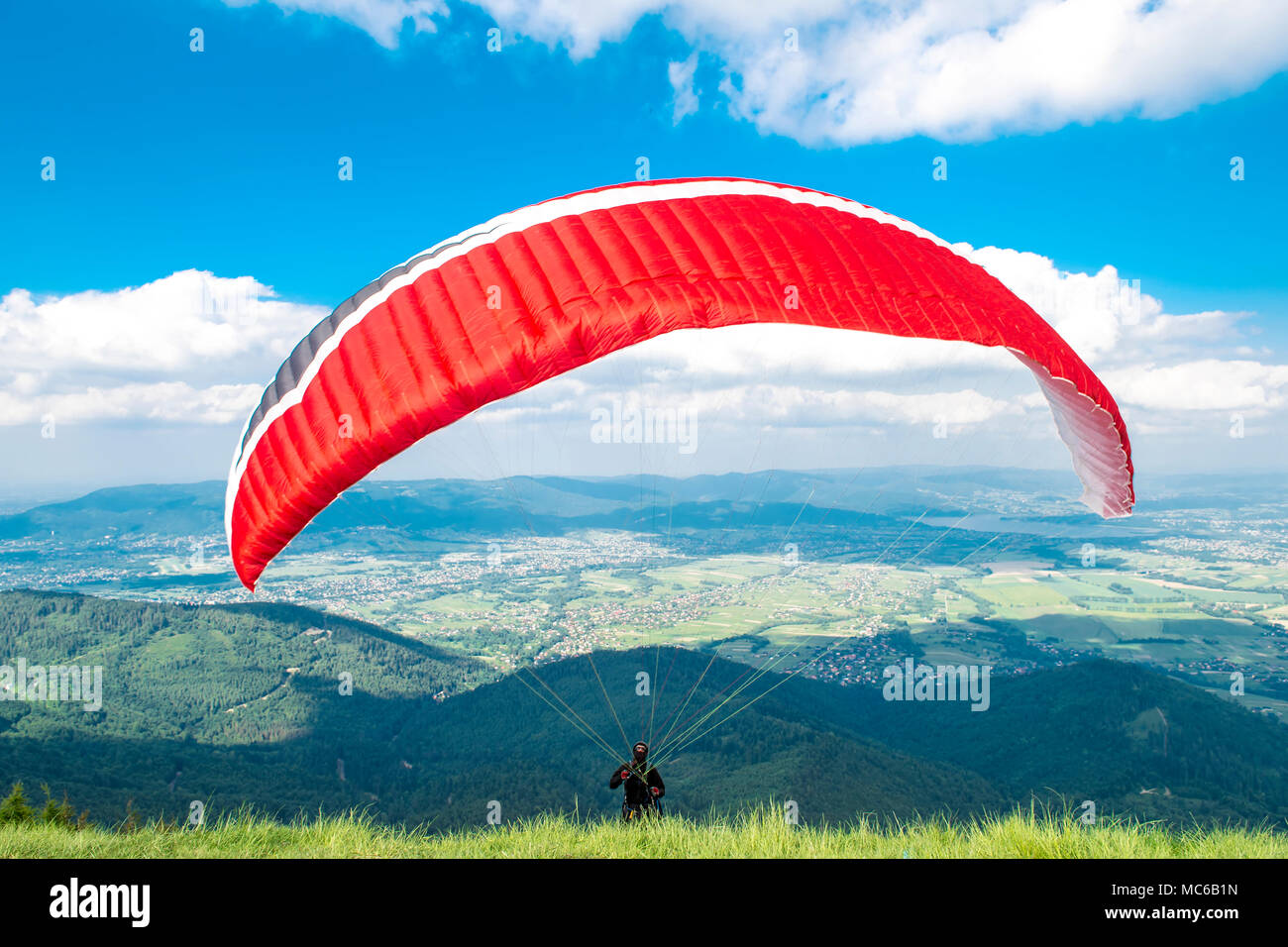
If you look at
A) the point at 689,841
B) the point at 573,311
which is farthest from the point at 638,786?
the point at 573,311

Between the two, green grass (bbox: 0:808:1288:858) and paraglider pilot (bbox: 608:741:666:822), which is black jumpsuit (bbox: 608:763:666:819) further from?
green grass (bbox: 0:808:1288:858)

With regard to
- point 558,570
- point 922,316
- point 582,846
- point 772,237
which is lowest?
point 558,570

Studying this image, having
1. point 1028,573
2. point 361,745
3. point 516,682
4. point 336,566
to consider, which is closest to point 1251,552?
point 1028,573

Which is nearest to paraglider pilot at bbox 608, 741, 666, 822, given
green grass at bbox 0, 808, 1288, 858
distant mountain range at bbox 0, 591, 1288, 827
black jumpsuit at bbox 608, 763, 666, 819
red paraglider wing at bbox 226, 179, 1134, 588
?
black jumpsuit at bbox 608, 763, 666, 819

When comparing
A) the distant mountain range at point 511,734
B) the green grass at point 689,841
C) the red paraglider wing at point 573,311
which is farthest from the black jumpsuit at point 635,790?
the distant mountain range at point 511,734

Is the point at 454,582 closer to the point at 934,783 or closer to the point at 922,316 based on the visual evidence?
the point at 934,783

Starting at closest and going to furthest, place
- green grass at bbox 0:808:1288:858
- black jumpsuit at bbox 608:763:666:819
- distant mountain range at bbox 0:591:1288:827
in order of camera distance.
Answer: green grass at bbox 0:808:1288:858
black jumpsuit at bbox 608:763:666:819
distant mountain range at bbox 0:591:1288:827
